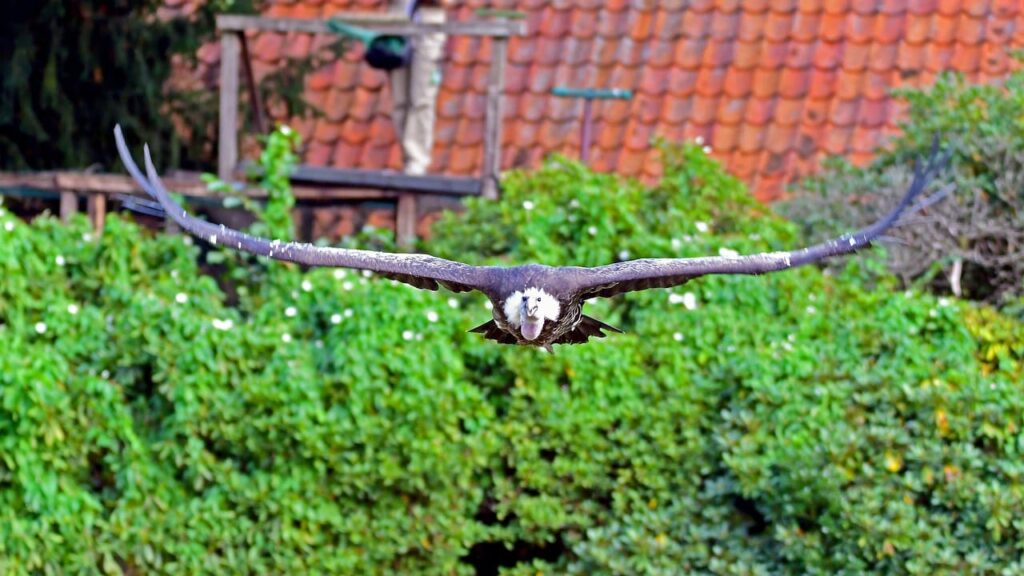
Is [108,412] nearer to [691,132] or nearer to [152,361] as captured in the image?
→ [152,361]

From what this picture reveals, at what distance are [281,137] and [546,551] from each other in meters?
2.72

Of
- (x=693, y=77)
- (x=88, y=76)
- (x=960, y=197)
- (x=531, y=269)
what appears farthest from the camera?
(x=693, y=77)

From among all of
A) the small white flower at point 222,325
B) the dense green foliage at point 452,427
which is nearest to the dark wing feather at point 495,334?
the dense green foliage at point 452,427

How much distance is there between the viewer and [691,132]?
11445 millimetres

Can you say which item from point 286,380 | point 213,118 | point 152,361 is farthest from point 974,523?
point 213,118

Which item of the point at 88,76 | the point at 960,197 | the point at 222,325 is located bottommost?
the point at 222,325

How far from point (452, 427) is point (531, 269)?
1612 mm

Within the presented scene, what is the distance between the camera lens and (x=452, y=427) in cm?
791

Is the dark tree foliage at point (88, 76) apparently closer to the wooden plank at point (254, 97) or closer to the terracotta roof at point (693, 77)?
the wooden plank at point (254, 97)

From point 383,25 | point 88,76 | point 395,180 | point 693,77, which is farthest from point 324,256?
point 693,77

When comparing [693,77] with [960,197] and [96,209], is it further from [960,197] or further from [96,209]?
[96,209]

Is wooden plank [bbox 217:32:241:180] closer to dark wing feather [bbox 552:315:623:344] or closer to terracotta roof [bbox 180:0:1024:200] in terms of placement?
terracotta roof [bbox 180:0:1024:200]

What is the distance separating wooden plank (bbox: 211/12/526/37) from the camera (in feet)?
31.5

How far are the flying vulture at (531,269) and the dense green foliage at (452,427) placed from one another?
4.70 feet
